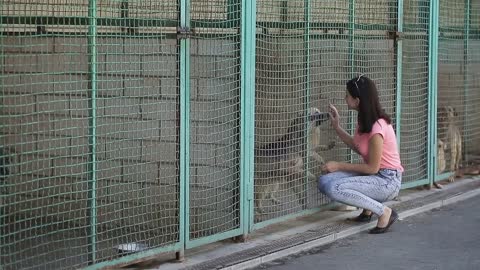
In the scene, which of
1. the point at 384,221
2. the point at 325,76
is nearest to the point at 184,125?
the point at 325,76

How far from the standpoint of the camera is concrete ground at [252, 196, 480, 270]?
653 cm

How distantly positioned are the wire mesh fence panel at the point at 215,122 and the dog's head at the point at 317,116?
1.09 meters

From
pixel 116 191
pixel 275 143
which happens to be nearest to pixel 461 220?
pixel 275 143

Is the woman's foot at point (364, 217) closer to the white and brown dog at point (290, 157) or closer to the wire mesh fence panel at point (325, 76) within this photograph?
the wire mesh fence panel at point (325, 76)

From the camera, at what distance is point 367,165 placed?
7.47m

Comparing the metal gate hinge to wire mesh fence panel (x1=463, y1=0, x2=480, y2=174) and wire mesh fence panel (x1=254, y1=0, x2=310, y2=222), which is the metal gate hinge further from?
wire mesh fence panel (x1=463, y1=0, x2=480, y2=174)

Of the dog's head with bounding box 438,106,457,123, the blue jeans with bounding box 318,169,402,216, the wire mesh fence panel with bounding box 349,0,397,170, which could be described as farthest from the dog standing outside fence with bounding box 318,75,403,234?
the dog's head with bounding box 438,106,457,123

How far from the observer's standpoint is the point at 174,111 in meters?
6.21

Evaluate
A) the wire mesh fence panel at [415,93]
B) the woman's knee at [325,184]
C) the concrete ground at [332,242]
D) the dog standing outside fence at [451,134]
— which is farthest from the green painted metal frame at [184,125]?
the dog standing outside fence at [451,134]

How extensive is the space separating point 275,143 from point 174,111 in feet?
4.11

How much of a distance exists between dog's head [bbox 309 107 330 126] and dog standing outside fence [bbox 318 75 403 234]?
9 centimetres

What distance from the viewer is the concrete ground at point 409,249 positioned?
653cm

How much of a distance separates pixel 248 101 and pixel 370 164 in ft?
4.43

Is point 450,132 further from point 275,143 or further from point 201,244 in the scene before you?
point 201,244
